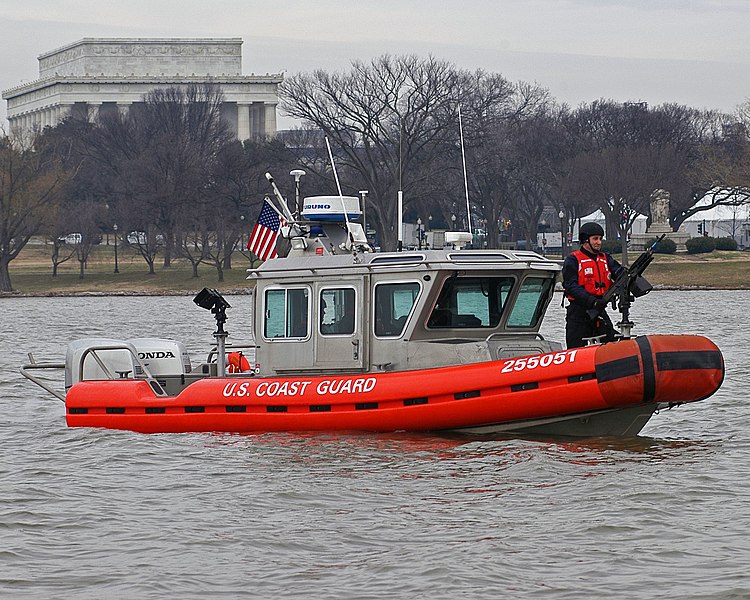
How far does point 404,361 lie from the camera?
53.7 ft

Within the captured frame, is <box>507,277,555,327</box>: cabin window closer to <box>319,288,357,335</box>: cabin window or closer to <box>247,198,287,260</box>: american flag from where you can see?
<box>319,288,357,335</box>: cabin window

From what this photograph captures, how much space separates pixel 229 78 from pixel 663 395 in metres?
141

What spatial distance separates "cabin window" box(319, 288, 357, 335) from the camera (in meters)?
16.5

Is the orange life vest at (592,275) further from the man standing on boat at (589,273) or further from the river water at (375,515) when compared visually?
the river water at (375,515)

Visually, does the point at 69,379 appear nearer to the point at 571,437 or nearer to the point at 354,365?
the point at 354,365

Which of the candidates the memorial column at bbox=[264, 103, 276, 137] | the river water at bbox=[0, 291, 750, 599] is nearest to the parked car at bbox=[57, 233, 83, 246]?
the river water at bbox=[0, 291, 750, 599]

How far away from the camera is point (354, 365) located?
653 inches

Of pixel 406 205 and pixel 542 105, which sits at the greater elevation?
pixel 542 105

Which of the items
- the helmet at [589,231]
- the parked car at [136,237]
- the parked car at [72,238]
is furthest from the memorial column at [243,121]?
the helmet at [589,231]

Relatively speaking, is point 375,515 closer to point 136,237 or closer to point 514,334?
point 514,334

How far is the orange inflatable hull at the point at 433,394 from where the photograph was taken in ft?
48.9

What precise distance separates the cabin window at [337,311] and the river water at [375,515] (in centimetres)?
120

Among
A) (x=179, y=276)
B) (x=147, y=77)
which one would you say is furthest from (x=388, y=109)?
(x=147, y=77)

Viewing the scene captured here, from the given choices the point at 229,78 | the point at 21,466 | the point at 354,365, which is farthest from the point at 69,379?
the point at 229,78
